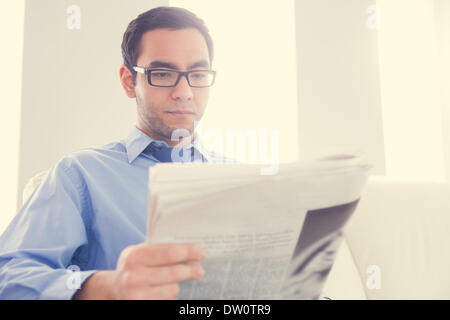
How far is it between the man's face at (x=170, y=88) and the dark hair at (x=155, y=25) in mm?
18

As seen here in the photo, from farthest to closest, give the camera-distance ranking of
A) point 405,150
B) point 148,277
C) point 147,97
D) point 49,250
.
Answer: point 405,150 → point 147,97 → point 49,250 → point 148,277

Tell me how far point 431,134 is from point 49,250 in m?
2.46

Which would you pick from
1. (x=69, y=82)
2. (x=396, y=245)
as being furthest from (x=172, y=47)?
(x=69, y=82)

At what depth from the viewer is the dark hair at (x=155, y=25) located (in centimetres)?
100

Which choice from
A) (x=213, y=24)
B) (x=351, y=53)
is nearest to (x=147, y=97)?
(x=213, y=24)

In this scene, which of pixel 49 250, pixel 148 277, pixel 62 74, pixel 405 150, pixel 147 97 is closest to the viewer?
pixel 148 277

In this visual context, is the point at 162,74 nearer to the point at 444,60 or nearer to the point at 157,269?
the point at 157,269

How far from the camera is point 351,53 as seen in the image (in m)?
2.31

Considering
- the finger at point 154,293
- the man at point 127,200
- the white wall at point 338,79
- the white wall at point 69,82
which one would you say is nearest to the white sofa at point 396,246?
the man at point 127,200

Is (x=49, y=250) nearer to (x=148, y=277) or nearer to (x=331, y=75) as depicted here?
(x=148, y=277)

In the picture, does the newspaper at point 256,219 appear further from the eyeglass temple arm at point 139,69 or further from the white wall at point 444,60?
the white wall at point 444,60

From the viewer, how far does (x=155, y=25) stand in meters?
1.00

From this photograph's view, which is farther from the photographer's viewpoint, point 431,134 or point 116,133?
point 431,134

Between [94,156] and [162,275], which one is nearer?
[162,275]
